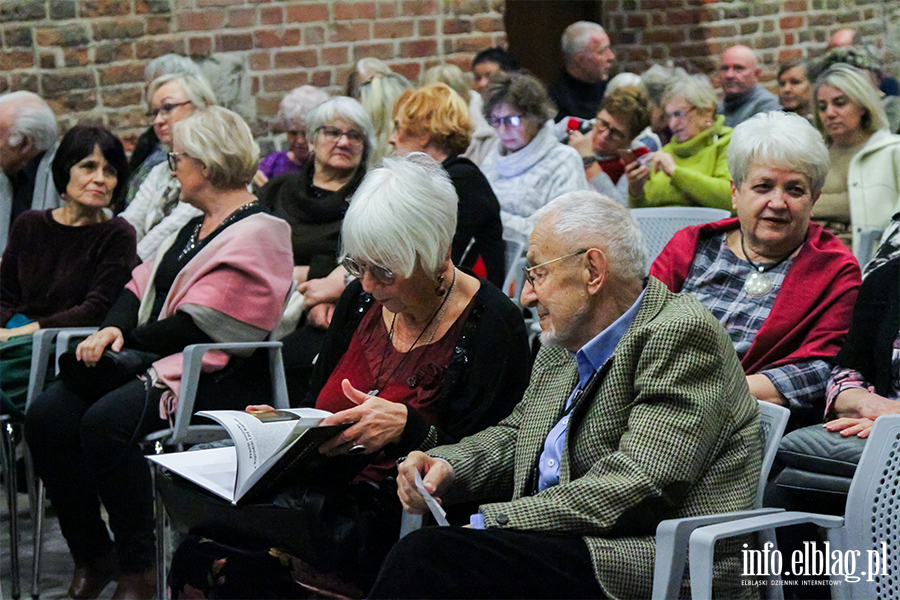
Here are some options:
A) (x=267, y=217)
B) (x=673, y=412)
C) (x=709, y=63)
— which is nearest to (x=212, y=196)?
(x=267, y=217)

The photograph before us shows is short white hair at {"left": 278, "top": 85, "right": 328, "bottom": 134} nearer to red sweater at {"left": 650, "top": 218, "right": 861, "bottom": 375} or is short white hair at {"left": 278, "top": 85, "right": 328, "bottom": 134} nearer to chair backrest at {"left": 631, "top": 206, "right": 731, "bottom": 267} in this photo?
chair backrest at {"left": 631, "top": 206, "right": 731, "bottom": 267}

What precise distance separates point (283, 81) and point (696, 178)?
295 cm

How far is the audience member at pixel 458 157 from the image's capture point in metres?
3.89

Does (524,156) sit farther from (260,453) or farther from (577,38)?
(260,453)

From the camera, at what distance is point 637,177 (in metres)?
4.68

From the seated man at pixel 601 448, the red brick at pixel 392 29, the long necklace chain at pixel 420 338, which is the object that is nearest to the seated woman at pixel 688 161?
the red brick at pixel 392 29

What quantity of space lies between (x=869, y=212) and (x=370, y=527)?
8.66 feet

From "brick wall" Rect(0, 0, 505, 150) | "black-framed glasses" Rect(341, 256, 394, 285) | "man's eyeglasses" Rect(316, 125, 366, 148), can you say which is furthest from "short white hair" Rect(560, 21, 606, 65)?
"black-framed glasses" Rect(341, 256, 394, 285)

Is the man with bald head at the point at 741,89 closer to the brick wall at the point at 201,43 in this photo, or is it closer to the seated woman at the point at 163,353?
the brick wall at the point at 201,43

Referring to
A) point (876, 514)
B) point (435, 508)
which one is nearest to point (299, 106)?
point (435, 508)

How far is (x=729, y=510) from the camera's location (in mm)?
1974

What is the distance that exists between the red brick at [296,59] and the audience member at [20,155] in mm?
1824

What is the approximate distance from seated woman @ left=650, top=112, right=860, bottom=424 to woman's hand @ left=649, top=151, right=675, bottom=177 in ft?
5.60

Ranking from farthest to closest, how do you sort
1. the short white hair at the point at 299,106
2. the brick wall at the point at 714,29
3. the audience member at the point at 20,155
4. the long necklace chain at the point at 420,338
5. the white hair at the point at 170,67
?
the brick wall at the point at 714,29, the white hair at the point at 170,67, the short white hair at the point at 299,106, the audience member at the point at 20,155, the long necklace chain at the point at 420,338
